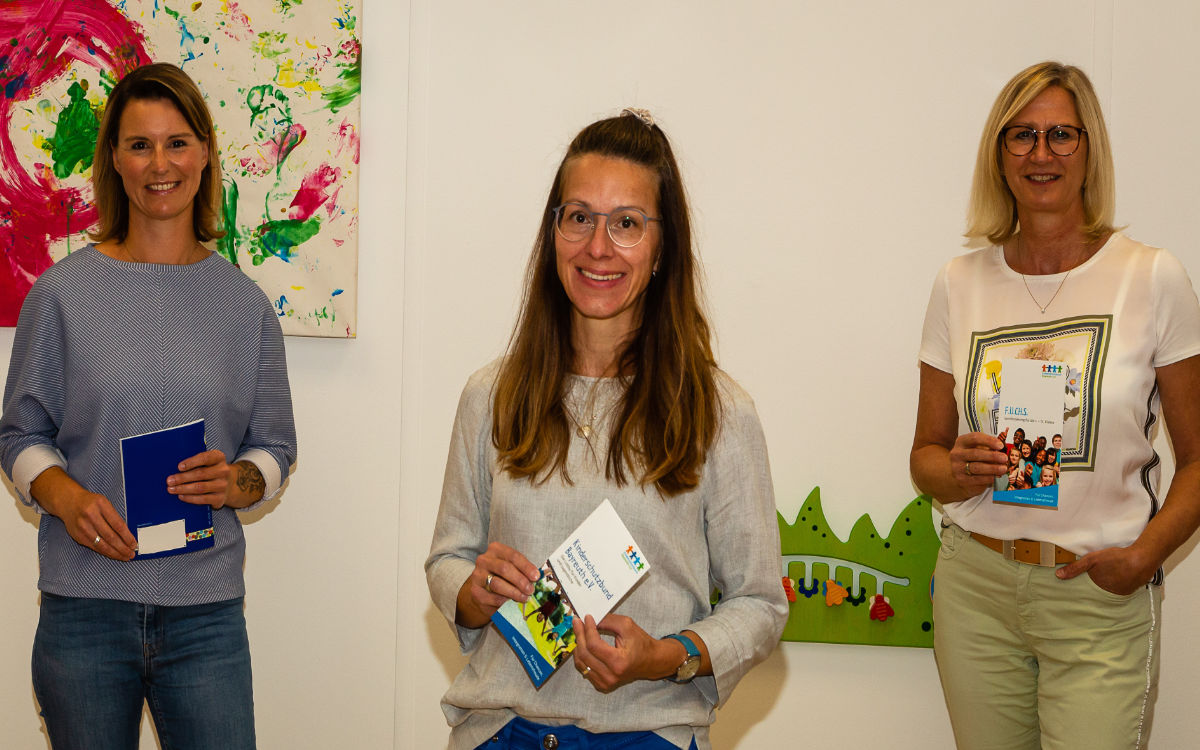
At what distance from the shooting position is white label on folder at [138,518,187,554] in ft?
7.41

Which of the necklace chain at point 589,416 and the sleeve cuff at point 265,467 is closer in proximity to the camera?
the necklace chain at point 589,416

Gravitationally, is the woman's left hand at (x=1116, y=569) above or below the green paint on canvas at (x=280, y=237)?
below

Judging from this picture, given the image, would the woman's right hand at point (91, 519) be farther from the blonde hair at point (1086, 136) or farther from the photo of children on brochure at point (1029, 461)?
the blonde hair at point (1086, 136)

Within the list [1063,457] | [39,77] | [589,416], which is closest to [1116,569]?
[1063,457]

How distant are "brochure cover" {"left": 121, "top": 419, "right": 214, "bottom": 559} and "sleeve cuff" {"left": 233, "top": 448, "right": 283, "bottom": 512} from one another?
0.21 m

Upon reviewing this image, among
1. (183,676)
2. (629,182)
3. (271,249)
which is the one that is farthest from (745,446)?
(271,249)

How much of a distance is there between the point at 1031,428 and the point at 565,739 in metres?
1.39

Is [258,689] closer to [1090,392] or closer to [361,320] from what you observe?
[361,320]

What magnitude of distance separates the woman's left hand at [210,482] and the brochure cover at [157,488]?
0.02 meters

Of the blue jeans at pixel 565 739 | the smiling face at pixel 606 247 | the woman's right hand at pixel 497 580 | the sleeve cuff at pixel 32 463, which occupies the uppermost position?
the smiling face at pixel 606 247

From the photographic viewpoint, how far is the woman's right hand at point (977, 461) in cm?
241

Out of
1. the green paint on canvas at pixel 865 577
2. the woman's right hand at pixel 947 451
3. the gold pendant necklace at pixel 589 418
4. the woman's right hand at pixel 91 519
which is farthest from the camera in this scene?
the green paint on canvas at pixel 865 577

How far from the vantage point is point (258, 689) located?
338 cm

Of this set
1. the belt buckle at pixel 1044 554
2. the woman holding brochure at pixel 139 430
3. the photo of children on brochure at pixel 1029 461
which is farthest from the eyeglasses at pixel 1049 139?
the woman holding brochure at pixel 139 430
